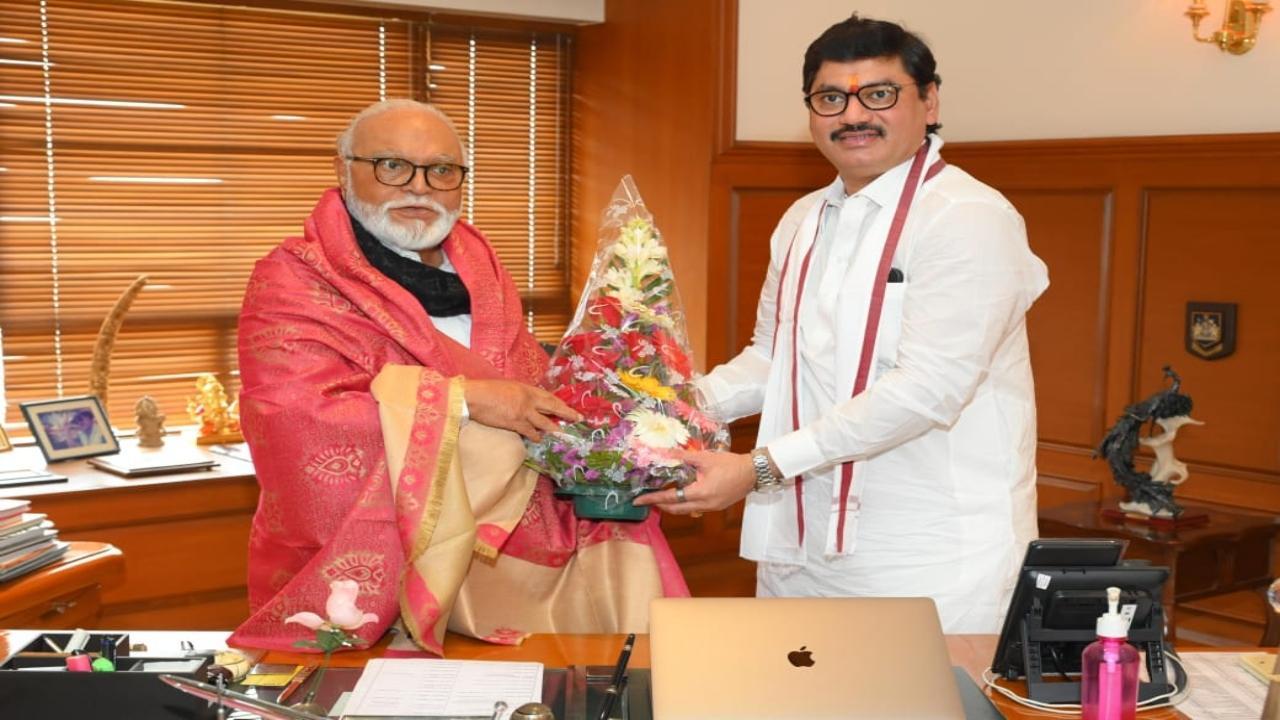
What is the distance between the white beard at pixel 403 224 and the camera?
264 cm

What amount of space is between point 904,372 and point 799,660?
777 millimetres

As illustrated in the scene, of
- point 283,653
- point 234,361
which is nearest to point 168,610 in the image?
point 234,361

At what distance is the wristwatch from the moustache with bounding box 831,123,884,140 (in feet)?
1.99

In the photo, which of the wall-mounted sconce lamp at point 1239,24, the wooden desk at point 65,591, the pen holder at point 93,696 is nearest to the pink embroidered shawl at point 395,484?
the pen holder at point 93,696

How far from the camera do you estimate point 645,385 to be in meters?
2.35

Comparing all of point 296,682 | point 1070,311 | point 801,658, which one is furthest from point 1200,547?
point 296,682

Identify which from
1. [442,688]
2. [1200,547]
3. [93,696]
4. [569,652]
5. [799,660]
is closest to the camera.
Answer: [93,696]

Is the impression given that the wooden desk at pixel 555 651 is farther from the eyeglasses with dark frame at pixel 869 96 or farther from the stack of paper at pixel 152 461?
the stack of paper at pixel 152 461

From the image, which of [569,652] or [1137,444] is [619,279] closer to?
[569,652]

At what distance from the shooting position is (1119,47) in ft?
14.2

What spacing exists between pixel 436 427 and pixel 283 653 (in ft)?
1.47

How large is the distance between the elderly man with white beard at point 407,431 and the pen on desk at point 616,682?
327 mm

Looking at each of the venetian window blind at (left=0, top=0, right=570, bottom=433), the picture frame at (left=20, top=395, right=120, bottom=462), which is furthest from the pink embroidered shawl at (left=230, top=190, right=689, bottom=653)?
the venetian window blind at (left=0, top=0, right=570, bottom=433)

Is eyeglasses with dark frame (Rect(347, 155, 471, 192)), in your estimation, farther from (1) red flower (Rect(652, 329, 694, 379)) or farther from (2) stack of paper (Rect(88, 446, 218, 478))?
(2) stack of paper (Rect(88, 446, 218, 478))
